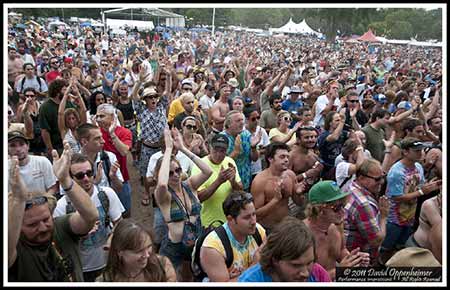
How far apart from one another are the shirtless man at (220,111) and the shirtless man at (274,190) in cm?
242

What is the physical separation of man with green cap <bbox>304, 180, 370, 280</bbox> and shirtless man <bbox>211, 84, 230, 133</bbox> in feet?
11.3

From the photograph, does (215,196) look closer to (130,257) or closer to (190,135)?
(190,135)

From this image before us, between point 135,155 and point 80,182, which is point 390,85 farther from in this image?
point 80,182

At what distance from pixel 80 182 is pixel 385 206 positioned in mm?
2385

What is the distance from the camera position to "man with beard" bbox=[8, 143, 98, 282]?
2352mm

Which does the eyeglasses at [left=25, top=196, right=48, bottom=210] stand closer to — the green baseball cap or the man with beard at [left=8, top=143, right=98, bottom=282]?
the man with beard at [left=8, top=143, right=98, bottom=282]

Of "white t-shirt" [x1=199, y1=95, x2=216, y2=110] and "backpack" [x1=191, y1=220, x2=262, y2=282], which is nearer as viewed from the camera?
"backpack" [x1=191, y1=220, x2=262, y2=282]

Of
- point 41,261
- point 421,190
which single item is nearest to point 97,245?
point 41,261

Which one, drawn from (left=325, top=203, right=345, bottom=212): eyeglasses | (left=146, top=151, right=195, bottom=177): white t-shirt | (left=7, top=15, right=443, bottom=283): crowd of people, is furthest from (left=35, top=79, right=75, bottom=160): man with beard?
(left=325, top=203, right=345, bottom=212): eyeglasses

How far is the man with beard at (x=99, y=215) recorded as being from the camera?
3.31m

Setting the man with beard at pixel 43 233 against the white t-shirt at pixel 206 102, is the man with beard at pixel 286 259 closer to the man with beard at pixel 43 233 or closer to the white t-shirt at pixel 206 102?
the man with beard at pixel 43 233

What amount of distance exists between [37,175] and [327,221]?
8.15ft

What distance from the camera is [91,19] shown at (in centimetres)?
4234

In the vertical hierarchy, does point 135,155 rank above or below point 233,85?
below
